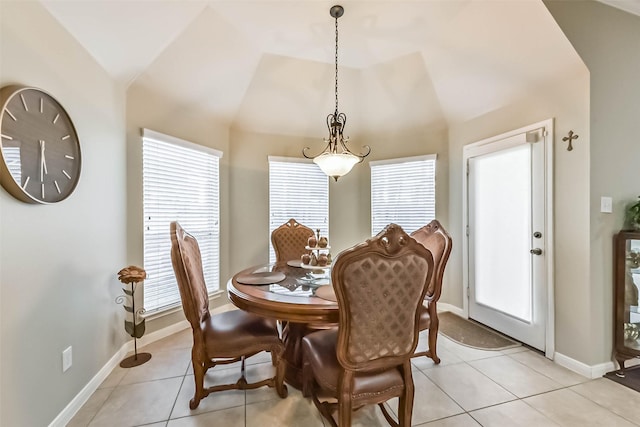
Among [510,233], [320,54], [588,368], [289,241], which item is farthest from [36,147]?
[588,368]

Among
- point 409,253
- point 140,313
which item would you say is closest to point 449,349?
point 409,253

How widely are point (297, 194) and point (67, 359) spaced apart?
9.93 feet

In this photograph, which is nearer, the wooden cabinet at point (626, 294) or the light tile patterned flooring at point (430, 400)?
the light tile patterned flooring at point (430, 400)

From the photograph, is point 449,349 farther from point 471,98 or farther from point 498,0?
point 498,0

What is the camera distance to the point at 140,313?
9.08 feet

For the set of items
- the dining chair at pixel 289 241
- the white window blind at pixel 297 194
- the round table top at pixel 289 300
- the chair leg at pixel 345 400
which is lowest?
the chair leg at pixel 345 400

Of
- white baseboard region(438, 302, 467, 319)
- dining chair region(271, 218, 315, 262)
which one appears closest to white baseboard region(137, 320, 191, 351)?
dining chair region(271, 218, 315, 262)

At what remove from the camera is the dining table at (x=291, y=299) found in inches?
65.1

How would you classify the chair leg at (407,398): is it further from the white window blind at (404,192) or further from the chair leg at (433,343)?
the white window blind at (404,192)

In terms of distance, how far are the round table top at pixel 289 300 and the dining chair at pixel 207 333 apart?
23 cm

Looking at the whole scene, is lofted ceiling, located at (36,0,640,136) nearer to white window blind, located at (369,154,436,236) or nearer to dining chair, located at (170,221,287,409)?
white window blind, located at (369,154,436,236)

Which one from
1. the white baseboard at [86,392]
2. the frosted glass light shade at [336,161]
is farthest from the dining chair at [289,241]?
the white baseboard at [86,392]

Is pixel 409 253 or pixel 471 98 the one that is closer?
pixel 409 253

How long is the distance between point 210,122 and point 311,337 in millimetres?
2988
